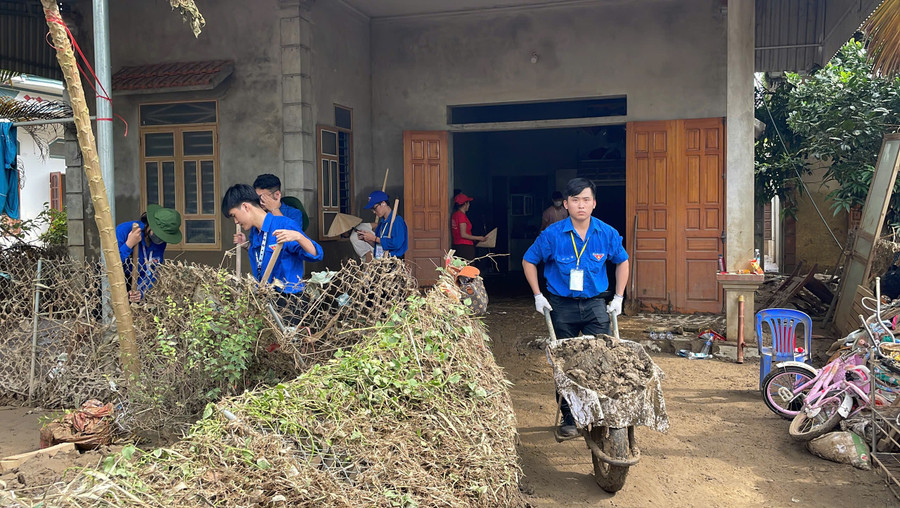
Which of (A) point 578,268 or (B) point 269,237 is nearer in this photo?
(A) point 578,268

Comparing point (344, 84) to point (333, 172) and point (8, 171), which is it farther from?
point (8, 171)

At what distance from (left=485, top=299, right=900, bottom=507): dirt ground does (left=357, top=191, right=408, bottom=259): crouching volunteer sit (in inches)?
94.5

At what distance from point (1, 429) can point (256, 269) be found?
7.59 feet

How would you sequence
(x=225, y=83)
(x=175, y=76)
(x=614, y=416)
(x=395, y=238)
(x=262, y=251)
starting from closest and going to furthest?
(x=614, y=416)
(x=262, y=251)
(x=395, y=238)
(x=175, y=76)
(x=225, y=83)

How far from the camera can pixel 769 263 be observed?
18859 millimetres

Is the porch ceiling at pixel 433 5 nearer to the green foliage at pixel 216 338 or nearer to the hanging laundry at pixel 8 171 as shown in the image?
the hanging laundry at pixel 8 171

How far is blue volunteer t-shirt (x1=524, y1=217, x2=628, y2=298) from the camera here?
4941 millimetres

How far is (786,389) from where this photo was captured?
5.52 metres

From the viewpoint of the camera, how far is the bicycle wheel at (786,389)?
548 cm

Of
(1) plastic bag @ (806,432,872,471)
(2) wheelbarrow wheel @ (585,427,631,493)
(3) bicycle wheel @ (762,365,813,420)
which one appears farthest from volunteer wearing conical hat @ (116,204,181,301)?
(1) plastic bag @ (806,432,872,471)

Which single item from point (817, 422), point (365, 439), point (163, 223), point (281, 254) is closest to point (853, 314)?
point (817, 422)

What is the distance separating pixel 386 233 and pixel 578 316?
3930mm

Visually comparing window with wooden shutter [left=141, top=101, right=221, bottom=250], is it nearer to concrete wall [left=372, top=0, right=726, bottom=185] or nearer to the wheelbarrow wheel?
concrete wall [left=372, top=0, right=726, bottom=185]

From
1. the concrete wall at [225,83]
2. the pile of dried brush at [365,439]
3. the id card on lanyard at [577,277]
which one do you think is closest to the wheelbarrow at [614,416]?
the pile of dried brush at [365,439]
